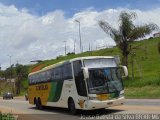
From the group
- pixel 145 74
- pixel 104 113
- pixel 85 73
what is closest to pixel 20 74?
pixel 145 74

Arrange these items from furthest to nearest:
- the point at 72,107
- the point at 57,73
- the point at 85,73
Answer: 1. the point at 57,73
2. the point at 72,107
3. the point at 85,73

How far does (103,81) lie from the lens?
21375mm

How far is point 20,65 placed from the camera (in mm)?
96938

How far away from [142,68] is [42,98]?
47017 mm

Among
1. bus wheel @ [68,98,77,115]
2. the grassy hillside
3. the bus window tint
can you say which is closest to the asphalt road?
bus wheel @ [68,98,77,115]

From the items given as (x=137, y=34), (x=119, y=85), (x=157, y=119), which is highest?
(x=137, y=34)

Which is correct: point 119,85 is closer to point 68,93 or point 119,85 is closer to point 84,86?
point 84,86

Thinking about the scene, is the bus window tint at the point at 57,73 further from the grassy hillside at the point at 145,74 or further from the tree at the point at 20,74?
the tree at the point at 20,74

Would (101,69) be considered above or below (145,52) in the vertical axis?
below

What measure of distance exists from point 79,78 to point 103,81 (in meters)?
1.44

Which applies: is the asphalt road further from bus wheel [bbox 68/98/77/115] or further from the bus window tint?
the bus window tint

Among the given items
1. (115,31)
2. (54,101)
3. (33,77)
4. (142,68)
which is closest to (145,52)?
(142,68)

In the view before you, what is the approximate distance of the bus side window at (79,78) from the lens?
21625 millimetres

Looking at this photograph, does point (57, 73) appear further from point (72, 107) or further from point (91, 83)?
point (91, 83)
